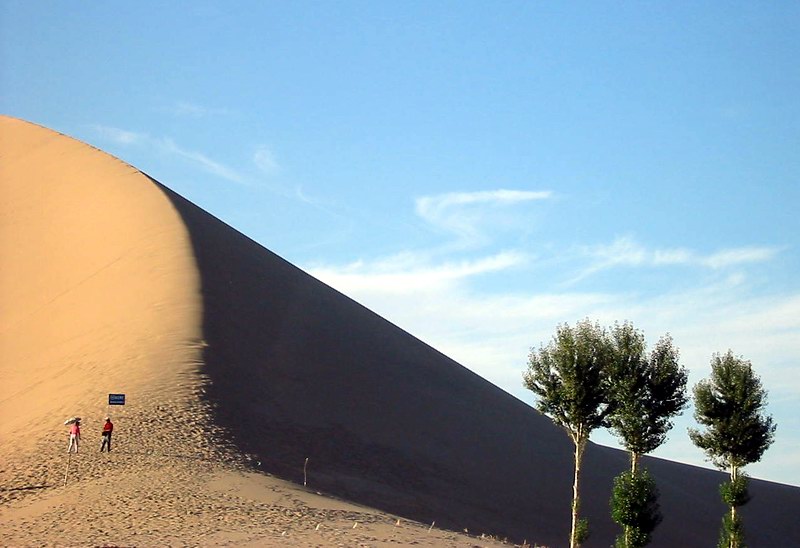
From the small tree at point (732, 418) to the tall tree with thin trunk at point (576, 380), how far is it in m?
8.55

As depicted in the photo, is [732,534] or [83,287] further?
[83,287]

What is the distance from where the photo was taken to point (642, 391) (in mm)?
35938

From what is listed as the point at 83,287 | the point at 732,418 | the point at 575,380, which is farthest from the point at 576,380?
the point at 83,287

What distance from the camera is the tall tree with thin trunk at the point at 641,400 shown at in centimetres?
3309

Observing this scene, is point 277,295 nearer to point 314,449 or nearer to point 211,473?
point 314,449

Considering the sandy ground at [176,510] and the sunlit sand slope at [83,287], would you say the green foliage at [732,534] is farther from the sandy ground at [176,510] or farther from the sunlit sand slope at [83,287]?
the sunlit sand slope at [83,287]

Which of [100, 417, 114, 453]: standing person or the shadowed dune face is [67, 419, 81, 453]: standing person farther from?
the shadowed dune face

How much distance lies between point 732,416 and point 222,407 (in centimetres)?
2027

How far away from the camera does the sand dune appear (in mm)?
28531

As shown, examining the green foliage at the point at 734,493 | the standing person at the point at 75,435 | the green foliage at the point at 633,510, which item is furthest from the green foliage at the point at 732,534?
the standing person at the point at 75,435

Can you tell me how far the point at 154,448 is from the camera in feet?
107

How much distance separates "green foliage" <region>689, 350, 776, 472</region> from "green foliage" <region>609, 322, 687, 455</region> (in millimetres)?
5687

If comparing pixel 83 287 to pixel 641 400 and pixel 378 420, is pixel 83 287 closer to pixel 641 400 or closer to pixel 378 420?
pixel 378 420

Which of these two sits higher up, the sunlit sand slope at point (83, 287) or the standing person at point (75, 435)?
the sunlit sand slope at point (83, 287)
